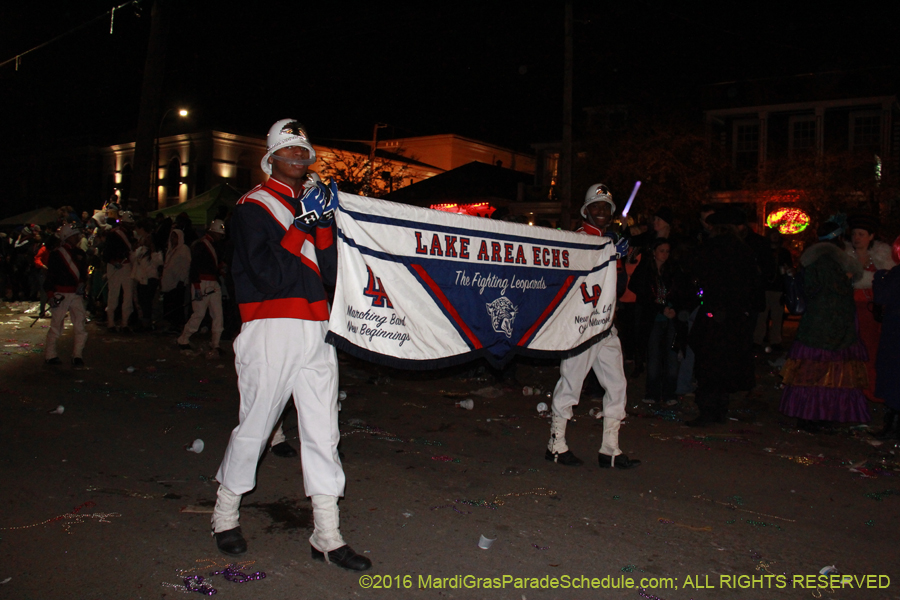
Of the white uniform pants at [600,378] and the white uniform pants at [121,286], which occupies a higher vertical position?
the white uniform pants at [121,286]

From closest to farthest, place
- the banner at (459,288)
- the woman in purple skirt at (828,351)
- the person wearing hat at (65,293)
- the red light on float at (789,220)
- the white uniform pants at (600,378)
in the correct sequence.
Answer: the banner at (459,288) → the white uniform pants at (600,378) → the woman in purple skirt at (828,351) → the person wearing hat at (65,293) → the red light on float at (789,220)

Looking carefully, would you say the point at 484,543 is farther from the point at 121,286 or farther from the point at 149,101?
the point at 149,101

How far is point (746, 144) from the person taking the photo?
95.4 feet

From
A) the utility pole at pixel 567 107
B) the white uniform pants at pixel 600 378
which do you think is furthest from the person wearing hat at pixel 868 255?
the utility pole at pixel 567 107

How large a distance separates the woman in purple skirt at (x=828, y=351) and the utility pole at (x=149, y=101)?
676 inches

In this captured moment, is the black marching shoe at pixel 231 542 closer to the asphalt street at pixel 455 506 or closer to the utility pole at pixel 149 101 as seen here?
the asphalt street at pixel 455 506

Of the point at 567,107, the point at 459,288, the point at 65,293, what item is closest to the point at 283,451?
the point at 459,288

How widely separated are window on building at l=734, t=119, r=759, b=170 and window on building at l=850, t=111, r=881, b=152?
3.43 m

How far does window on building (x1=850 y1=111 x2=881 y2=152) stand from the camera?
26.4m

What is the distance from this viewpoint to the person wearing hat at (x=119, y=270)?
1316cm

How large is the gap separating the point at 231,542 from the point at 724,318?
17.7 ft

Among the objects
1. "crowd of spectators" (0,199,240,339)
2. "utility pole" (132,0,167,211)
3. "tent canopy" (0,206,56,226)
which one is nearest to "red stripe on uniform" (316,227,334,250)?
"crowd of spectators" (0,199,240,339)

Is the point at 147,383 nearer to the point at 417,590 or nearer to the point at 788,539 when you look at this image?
the point at 417,590

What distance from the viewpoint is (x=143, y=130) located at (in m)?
19.7
